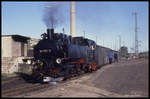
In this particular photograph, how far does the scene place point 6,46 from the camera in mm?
24594

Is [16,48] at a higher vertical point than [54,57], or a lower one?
higher

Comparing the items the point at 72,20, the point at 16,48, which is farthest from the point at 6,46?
the point at 72,20

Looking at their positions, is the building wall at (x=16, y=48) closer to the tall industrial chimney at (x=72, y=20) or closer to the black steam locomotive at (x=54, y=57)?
the tall industrial chimney at (x=72, y=20)

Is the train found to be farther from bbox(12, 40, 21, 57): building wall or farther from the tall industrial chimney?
bbox(12, 40, 21, 57): building wall

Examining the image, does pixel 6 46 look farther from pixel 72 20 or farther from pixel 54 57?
pixel 54 57

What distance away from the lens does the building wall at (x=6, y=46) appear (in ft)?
Answer: 80.4

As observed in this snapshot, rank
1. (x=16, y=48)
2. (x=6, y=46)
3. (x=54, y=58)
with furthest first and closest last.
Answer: (x=16, y=48) < (x=6, y=46) < (x=54, y=58)

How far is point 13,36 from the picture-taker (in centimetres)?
2459

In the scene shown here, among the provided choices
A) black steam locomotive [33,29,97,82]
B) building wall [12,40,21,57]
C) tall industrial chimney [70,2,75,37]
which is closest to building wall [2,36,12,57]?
building wall [12,40,21,57]

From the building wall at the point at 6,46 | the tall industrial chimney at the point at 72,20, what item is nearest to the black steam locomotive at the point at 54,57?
the tall industrial chimney at the point at 72,20

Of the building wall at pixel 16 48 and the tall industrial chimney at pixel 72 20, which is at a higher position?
the tall industrial chimney at pixel 72 20

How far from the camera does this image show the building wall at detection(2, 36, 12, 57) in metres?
24.5

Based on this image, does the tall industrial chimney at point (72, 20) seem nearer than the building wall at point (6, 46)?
No

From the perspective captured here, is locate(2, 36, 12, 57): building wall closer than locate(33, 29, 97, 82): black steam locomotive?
No
